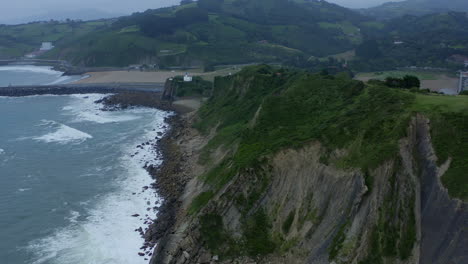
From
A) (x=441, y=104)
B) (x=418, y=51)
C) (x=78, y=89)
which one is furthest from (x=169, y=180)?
(x=418, y=51)

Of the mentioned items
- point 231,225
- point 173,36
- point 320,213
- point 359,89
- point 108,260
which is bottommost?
point 108,260

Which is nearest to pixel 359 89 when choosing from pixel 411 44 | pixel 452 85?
pixel 452 85

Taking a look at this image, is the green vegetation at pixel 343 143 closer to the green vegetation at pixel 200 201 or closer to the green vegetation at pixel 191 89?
the green vegetation at pixel 200 201

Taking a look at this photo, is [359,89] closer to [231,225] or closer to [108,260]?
[231,225]

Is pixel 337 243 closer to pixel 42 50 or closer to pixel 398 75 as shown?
pixel 398 75

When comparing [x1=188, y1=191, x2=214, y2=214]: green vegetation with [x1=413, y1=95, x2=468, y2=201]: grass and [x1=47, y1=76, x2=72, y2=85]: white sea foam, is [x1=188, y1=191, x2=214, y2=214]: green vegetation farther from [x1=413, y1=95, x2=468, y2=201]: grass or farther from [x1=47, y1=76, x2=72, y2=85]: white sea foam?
[x1=47, y1=76, x2=72, y2=85]: white sea foam

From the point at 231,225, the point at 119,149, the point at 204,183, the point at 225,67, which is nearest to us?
the point at 231,225
